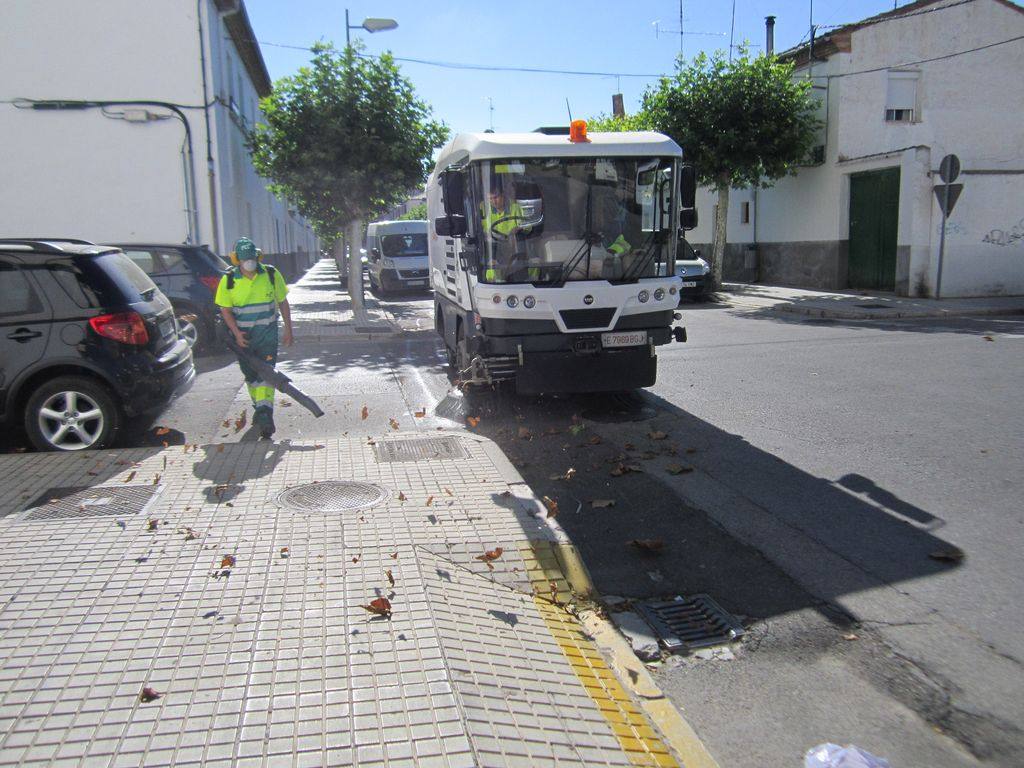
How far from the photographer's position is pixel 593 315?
7.93 m

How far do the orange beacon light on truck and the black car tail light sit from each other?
4.23m

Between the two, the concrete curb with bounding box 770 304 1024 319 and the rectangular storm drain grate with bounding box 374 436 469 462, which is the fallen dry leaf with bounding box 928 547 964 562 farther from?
the concrete curb with bounding box 770 304 1024 319

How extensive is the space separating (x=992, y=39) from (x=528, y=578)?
78.5 feet

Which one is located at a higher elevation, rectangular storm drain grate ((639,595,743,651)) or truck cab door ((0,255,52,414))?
truck cab door ((0,255,52,414))

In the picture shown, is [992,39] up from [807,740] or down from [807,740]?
up

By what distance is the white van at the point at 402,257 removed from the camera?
25.6 metres

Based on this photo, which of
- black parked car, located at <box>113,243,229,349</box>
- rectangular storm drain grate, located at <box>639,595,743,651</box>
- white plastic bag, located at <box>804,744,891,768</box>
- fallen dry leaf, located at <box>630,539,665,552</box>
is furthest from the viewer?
black parked car, located at <box>113,243,229,349</box>

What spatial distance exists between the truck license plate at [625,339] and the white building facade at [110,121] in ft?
41.3

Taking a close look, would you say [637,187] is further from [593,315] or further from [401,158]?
[401,158]

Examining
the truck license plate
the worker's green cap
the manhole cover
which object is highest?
the worker's green cap

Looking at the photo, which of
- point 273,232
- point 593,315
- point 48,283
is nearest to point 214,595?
point 48,283

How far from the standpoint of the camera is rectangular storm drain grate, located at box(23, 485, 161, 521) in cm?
494

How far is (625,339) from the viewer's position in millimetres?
8016

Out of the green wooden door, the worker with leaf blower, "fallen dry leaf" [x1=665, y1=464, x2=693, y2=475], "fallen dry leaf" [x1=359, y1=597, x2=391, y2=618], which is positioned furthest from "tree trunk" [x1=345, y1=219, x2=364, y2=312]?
"fallen dry leaf" [x1=359, y1=597, x2=391, y2=618]
